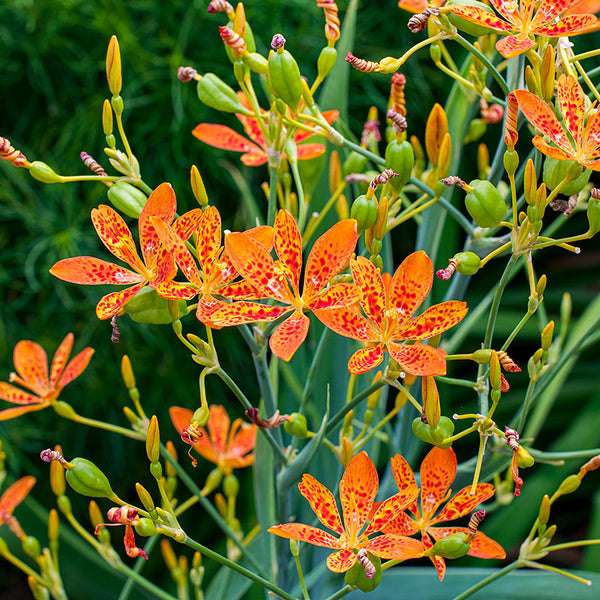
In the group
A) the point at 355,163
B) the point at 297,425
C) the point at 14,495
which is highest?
the point at 355,163

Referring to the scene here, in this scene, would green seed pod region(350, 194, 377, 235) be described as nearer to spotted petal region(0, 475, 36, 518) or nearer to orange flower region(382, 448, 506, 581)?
orange flower region(382, 448, 506, 581)

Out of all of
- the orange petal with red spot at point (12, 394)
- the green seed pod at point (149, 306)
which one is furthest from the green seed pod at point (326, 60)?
the orange petal with red spot at point (12, 394)

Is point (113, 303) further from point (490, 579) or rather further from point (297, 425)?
point (490, 579)

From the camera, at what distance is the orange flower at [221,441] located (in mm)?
452

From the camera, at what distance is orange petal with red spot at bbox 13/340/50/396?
411 millimetres

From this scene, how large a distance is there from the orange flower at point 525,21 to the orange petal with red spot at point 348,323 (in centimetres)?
12

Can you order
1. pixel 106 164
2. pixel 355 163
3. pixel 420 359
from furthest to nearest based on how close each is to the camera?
pixel 106 164
pixel 355 163
pixel 420 359

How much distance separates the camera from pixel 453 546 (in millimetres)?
271

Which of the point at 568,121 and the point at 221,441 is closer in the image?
the point at 568,121

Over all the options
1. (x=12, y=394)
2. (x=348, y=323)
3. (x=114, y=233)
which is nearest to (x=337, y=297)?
(x=348, y=323)

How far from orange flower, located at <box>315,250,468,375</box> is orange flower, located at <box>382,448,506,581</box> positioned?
6 cm

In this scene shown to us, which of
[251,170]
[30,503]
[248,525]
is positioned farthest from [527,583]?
[251,170]

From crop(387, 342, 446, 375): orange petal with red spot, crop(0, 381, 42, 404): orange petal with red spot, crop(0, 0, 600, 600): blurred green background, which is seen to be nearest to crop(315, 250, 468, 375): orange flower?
crop(387, 342, 446, 375): orange petal with red spot

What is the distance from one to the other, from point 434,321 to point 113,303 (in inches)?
5.4
